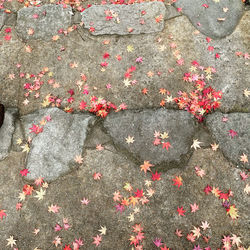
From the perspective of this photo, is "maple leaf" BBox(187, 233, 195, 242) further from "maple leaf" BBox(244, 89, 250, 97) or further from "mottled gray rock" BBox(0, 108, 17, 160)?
"mottled gray rock" BBox(0, 108, 17, 160)

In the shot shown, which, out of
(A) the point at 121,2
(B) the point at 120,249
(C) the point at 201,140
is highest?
(A) the point at 121,2

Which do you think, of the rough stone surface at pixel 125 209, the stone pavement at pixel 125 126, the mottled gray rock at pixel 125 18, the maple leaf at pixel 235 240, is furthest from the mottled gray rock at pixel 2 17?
the maple leaf at pixel 235 240

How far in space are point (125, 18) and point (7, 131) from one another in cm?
267

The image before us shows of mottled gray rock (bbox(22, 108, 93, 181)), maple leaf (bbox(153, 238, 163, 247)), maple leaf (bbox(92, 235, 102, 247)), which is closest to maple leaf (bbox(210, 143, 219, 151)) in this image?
maple leaf (bbox(153, 238, 163, 247))

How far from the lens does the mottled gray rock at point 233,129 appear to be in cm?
316

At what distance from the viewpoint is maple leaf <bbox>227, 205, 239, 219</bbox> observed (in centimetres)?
286

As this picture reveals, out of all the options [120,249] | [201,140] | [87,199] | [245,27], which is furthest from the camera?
[245,27]

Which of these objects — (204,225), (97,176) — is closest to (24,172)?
(97,176)

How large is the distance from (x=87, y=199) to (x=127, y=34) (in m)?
2.72

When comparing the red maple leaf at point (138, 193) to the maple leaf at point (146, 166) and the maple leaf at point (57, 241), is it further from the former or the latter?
the maple leaf at point (57, 241)

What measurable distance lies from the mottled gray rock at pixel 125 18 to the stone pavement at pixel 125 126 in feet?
0.06

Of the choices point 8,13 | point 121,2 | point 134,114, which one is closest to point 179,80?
point 134,114

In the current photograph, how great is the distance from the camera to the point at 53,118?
11.4 ft

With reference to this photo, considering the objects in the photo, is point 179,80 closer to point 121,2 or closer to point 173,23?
point 173,23
